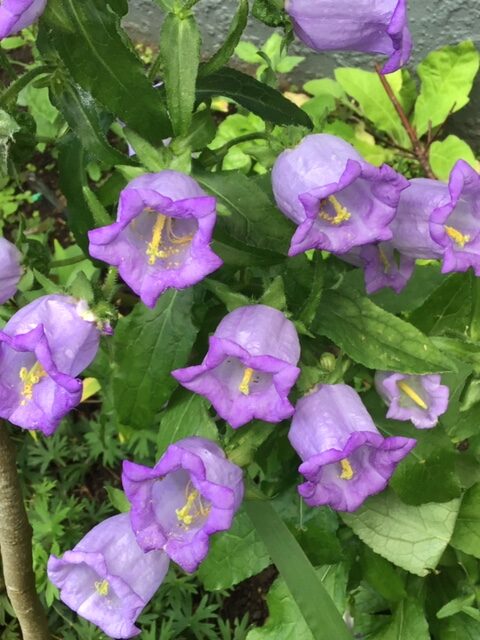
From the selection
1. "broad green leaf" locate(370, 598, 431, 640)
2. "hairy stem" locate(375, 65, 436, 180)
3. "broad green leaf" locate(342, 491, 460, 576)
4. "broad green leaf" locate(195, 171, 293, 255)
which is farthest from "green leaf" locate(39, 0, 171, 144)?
"hairy stem" locate(375, 65, 436, 180)

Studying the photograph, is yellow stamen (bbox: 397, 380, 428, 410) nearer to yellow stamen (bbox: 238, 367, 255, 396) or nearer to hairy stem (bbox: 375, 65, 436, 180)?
yellow stamen (bbox: 238, 367, 255, 396)

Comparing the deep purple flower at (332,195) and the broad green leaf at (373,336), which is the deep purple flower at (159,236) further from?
the broad green leaf at (373,336)

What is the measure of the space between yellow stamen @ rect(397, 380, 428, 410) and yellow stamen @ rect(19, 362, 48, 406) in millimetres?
458

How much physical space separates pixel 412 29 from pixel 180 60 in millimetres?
1682

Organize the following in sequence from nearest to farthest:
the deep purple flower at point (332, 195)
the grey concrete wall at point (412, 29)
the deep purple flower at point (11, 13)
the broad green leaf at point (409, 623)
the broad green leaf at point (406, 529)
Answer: the deep purple flower at point (11, 13), the deep purple flower at point (332, 195), the broad green leaf at point (406, 529), the broad green leaf at point (409, 623), the grey concrete wall at point (412, 29)

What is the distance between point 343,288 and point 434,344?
13 cm

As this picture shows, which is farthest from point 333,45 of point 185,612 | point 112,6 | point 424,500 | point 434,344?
point 185,612

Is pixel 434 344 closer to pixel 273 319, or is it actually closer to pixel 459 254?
pixel 459 254

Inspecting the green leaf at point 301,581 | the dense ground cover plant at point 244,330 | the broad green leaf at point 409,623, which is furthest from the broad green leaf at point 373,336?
the broad green leaf at point 409,623

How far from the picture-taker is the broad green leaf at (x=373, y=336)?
3.27ft

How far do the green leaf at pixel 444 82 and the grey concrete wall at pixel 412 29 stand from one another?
0.22 feet

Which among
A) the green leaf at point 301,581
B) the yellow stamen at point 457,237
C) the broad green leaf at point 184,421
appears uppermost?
the yellow stamen at point 457,237

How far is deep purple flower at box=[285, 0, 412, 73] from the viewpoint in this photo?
913mm

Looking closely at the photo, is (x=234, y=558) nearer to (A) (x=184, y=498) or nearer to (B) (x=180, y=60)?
(A) (x=184, y=498)
